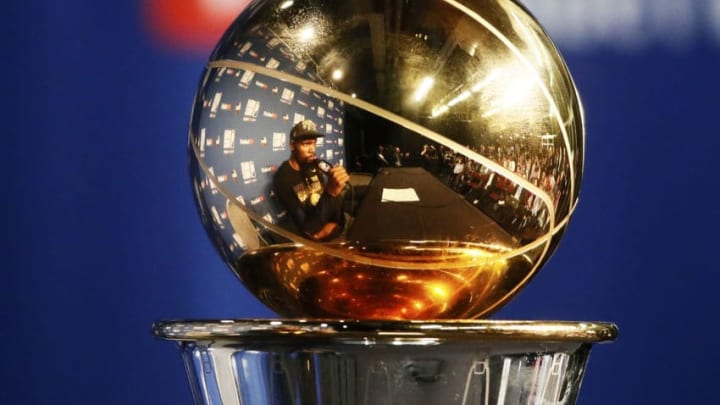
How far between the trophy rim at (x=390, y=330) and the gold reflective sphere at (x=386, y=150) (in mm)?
31

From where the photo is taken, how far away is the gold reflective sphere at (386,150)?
11.9 inches

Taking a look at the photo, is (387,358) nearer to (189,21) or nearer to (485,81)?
(485,81)

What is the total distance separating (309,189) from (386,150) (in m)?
0.03

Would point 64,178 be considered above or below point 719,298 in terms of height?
above

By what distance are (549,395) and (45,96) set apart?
0.90m

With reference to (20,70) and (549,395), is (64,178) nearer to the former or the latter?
(20,70)

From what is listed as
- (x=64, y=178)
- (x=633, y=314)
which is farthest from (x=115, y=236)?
(x=633, y=314)

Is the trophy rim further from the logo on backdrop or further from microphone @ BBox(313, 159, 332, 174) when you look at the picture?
the logo on backdrop

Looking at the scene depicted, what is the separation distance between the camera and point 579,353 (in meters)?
0.33

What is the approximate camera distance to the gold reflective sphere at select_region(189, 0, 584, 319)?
302 mm

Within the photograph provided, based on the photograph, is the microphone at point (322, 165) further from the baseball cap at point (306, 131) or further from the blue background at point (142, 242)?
the blue background at point (142, 242)

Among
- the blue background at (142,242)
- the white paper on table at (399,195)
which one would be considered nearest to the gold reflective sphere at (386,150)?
the white paper on table at (399,195)

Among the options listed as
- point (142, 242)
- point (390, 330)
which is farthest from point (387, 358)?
point (142, 242)

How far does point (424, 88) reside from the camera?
30cm
